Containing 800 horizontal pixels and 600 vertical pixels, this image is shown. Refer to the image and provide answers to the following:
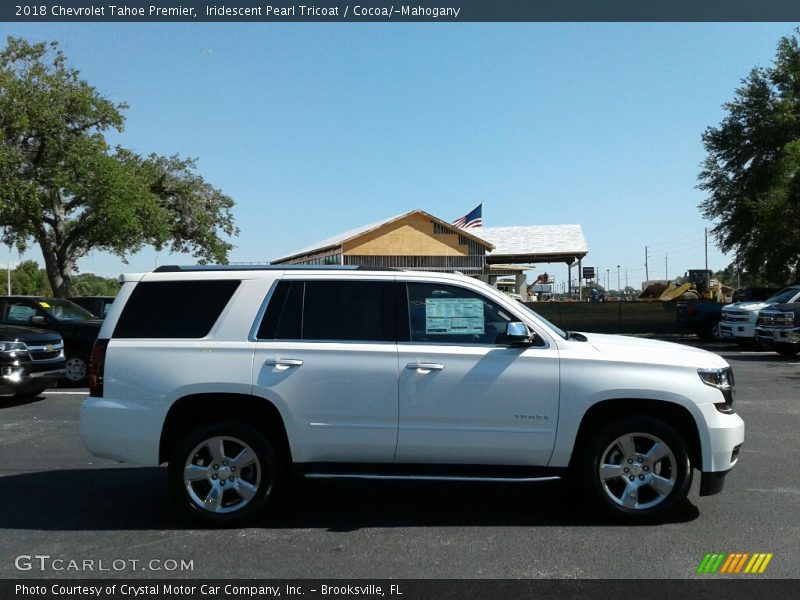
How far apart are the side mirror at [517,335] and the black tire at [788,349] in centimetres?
1489

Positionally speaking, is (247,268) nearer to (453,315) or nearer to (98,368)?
(98,368)

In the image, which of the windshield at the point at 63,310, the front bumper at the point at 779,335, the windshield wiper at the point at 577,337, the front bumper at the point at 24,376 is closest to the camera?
the windshield wiper at the point at 577,337

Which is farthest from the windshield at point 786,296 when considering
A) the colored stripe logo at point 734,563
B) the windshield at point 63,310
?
the windshield at point 63,310

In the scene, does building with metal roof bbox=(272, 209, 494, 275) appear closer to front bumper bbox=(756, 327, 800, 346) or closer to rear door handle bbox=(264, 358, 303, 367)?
front bumper bbox=(756, 327, 800, 346)

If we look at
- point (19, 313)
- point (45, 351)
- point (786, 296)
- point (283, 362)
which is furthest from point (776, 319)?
point (19, 313)

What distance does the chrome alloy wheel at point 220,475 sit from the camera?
5266 millimetres

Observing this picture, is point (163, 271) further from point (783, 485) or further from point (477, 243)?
point (477, 243)

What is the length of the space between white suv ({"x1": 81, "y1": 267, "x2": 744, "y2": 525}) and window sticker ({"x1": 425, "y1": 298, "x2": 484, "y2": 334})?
4 cm

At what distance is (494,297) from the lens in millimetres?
5500

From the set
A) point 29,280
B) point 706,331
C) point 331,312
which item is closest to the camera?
point 331,312

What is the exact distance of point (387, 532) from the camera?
17.1 ft

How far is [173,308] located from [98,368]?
2.21 ft

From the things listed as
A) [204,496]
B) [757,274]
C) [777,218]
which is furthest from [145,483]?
[757,274]

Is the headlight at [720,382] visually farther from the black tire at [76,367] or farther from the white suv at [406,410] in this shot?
the black tire at [76,367]
